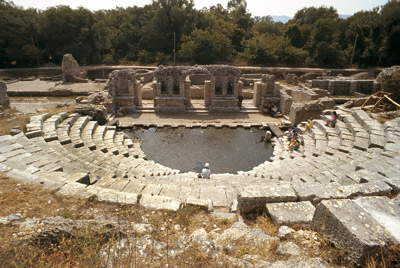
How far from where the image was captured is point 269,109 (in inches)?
717

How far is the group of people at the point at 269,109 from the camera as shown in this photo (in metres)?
17.9

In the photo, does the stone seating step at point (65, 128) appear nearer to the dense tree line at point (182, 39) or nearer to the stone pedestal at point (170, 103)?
the stone pedestal at point (170, 103)

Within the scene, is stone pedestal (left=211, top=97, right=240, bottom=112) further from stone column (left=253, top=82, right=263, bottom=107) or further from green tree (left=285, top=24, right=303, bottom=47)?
A: green tree (left=285, top=24, right=303, bottom=47)

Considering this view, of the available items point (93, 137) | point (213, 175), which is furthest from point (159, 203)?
point (93, 137)

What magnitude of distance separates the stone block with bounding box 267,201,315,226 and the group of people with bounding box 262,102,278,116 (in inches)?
550

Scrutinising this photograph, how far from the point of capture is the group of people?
58.7 feet

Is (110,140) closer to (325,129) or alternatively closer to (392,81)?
(325,129)

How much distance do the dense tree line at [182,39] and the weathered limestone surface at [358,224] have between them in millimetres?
34296

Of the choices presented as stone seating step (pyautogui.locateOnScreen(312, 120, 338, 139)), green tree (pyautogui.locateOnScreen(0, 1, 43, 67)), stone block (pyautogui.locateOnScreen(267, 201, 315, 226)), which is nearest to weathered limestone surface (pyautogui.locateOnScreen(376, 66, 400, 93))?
stone seating step (pyautogui.locateOnScreen(312, 120, 338, 139))

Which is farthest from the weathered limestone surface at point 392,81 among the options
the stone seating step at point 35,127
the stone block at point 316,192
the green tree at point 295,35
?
the green tree at point 295,35

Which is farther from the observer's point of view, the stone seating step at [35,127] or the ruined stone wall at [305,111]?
the ruined stone wall at [305,111]

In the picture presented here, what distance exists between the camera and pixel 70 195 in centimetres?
514

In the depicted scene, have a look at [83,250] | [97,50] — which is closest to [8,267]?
[83,250]

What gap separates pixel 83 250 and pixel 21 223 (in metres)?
1.43
